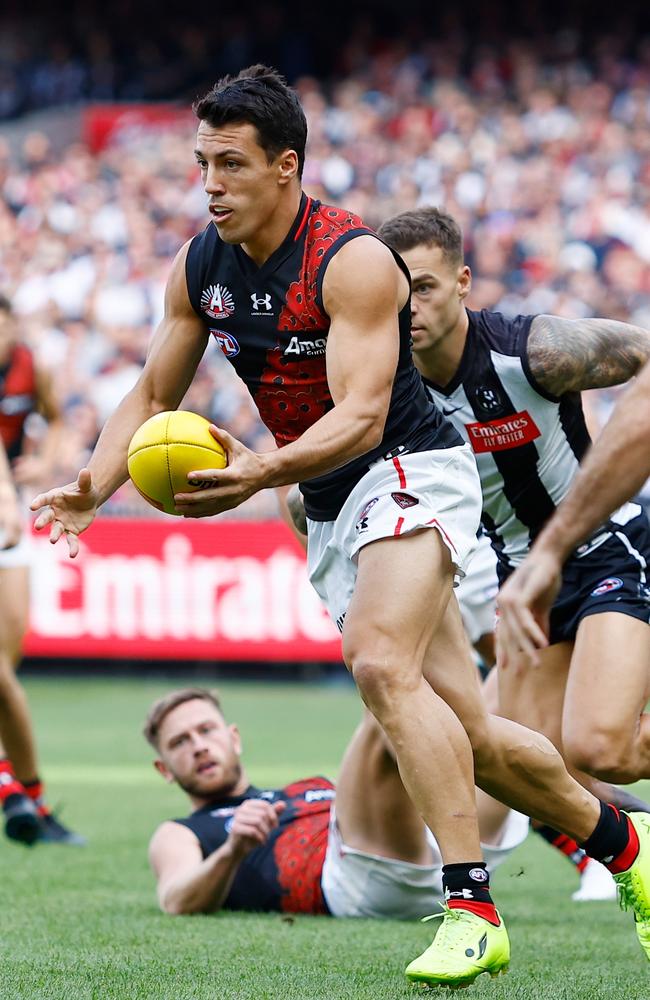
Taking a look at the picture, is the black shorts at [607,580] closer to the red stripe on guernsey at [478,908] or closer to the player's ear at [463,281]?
the player's ear at [463,281]

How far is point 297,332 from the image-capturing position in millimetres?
4348

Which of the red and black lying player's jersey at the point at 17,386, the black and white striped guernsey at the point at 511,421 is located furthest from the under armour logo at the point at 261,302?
the red and black lying player's jersey at the point at 17,386

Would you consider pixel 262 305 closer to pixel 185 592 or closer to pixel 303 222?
pixel 303 222

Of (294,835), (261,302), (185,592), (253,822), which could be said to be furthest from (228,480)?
(185,592)

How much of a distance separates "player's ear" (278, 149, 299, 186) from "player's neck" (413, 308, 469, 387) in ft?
3.32

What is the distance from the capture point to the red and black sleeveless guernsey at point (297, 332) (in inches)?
171

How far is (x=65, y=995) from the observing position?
3.81m

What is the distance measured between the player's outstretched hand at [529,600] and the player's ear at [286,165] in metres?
1.60

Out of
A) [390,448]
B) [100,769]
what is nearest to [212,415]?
[100,769]

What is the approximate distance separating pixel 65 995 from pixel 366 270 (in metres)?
2.08

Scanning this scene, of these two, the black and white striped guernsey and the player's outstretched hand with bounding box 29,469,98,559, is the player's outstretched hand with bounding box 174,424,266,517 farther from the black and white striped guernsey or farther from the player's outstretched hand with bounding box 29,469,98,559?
the black and white striped guernsey

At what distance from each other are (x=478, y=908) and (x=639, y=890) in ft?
2.01

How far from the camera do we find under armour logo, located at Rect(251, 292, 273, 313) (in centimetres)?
438

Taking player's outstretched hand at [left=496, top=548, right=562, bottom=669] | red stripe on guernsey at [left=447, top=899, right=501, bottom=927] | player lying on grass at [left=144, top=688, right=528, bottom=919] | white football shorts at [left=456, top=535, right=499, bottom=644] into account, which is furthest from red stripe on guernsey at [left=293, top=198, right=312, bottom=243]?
white football shorts at [left=456, top=535, right=499, bottom=644]
